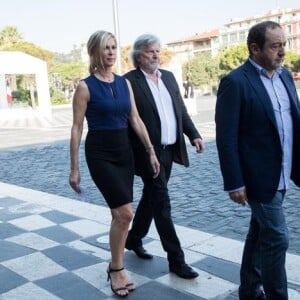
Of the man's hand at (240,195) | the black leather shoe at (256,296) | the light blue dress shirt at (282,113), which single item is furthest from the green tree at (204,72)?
the man's hand at (240,195)

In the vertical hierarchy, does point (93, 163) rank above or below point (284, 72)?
below

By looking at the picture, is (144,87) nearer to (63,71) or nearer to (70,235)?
(70,235)

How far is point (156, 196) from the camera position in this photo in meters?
3.57

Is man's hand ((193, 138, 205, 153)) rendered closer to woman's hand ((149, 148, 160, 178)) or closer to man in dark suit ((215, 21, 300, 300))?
woman's hand ((149, 148, 160, 178))

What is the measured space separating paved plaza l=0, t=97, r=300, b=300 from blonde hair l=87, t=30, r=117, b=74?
1539 millimetres

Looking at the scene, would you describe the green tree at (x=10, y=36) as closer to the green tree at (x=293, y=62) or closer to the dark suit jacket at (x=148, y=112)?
the green tree at (x=293, y=62)

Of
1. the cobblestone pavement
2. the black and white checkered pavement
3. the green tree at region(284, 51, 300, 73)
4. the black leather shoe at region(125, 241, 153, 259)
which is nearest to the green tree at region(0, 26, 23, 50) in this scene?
the green tree at region(284, 51, 300, 73)

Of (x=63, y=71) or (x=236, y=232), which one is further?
(x=63, y=71)

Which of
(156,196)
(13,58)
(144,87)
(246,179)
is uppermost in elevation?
(13,58)

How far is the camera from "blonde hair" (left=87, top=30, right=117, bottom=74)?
3.15 meters

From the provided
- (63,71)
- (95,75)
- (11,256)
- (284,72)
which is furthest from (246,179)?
(63,71)

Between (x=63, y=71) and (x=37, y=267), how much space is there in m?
65.4

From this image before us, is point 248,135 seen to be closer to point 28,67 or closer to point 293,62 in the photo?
point 28,67

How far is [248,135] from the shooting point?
2.69 m
